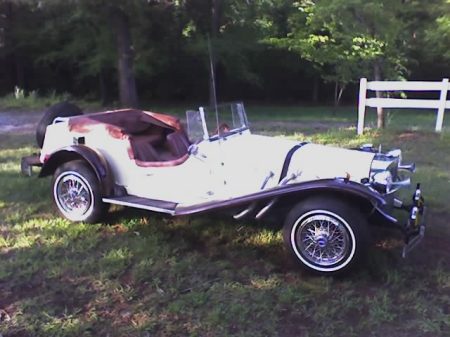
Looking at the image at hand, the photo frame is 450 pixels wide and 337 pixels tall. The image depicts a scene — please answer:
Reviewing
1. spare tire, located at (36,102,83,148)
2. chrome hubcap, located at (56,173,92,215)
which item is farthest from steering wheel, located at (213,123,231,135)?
spare tire, located at (36,102,83,148)

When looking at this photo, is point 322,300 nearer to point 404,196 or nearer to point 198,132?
point 198,132

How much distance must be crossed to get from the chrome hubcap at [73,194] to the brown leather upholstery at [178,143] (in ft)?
2.92

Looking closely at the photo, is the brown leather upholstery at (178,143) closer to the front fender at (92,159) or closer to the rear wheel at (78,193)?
the front fender at (92,159)

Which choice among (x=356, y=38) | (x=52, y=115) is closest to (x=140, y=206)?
(x=52, y=115)

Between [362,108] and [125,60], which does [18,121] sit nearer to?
[125,60]

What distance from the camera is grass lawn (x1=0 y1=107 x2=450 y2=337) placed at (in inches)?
148

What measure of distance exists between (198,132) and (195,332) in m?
1.96

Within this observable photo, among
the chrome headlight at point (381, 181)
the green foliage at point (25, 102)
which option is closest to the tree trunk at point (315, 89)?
the green foliage at point (25, 102)

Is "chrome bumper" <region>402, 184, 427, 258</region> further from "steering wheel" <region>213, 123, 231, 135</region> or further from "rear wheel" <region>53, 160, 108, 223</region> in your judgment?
"rear wheel" <region>53, 160, 108, 223</region>

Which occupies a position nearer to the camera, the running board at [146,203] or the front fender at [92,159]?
the running board at [146,203]

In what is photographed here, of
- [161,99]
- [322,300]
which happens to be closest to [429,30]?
[161,99]

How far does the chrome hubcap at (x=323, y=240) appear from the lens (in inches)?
166

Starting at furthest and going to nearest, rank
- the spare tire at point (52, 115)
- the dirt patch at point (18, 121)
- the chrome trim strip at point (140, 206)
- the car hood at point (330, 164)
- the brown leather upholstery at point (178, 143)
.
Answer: the dirt patch at point (18, 121) → the spare tire at point (52, 115) → the brown leather upholstery at point (178, 143) → the chrome trim strip at point (140, 206) → the car hood at point (330, 164)

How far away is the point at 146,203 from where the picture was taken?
506 cm
